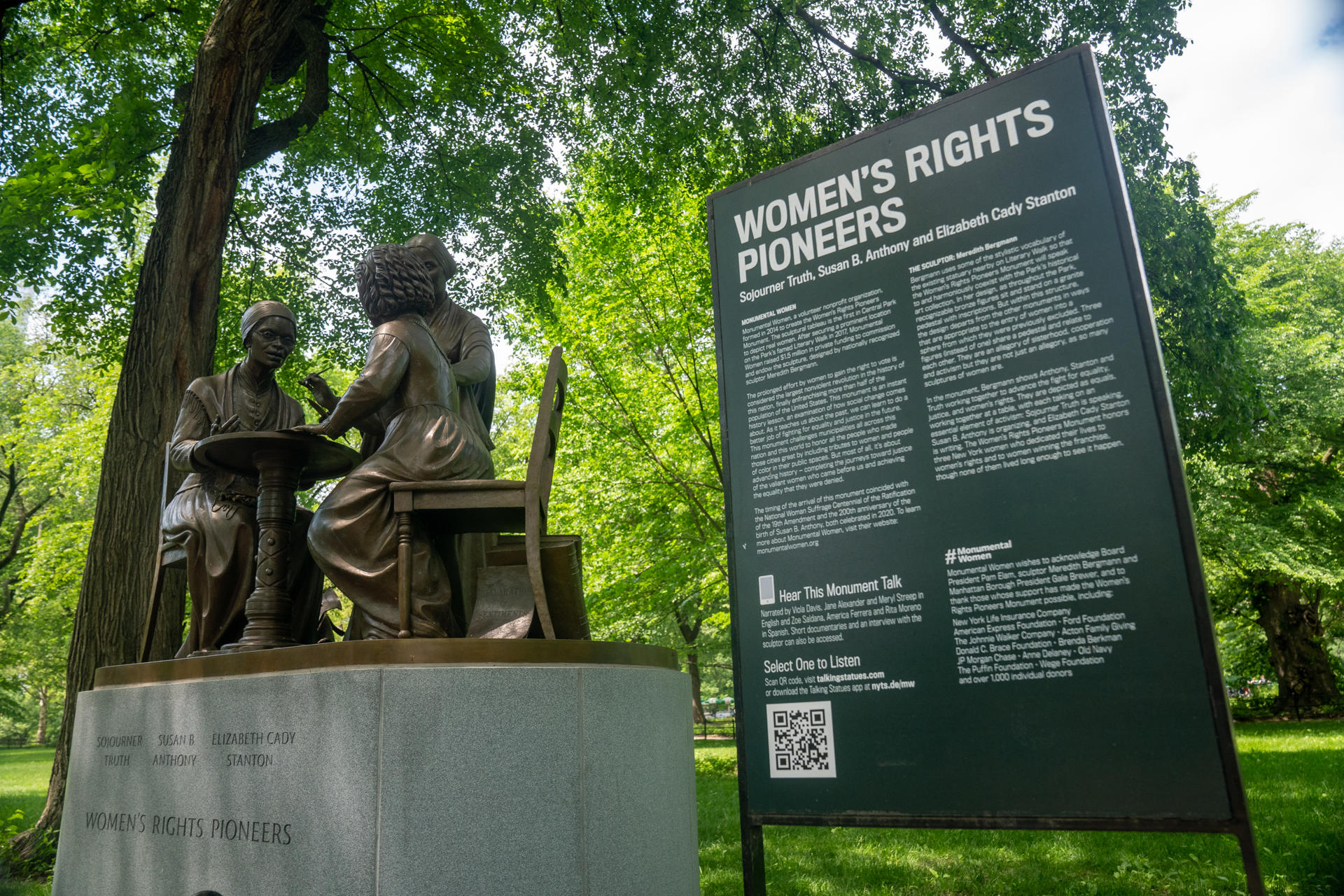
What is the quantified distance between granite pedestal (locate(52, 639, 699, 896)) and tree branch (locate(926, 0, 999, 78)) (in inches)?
316

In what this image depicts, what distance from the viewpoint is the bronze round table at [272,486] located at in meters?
4.26

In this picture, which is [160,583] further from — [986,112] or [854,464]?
[986,112]

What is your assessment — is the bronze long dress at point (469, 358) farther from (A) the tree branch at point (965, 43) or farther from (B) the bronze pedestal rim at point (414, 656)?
(A) the tree branch at point (965, 43)

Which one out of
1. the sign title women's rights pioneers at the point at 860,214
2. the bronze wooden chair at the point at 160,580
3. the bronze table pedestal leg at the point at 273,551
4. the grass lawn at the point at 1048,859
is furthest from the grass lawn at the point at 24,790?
the grass lawn at the point at 1048,859

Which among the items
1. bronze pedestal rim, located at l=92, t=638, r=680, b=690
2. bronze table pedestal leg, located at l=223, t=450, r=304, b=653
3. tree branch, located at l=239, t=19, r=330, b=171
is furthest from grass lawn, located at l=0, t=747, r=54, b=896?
tree branch, located at l=239, t=19, r=330, b=171

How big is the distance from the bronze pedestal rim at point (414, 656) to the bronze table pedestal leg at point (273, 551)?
36 cm

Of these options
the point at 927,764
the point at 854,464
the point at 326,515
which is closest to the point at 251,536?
the point at 326,515

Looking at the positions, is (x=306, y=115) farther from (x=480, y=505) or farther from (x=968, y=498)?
(x=968, y=498)

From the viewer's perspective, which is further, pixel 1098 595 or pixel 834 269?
pixel 834 269

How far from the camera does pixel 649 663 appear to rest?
158 inches

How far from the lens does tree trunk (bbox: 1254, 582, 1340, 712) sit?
20859 mm

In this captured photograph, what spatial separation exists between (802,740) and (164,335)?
6838mm

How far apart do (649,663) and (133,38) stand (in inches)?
412

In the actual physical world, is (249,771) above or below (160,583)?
below
